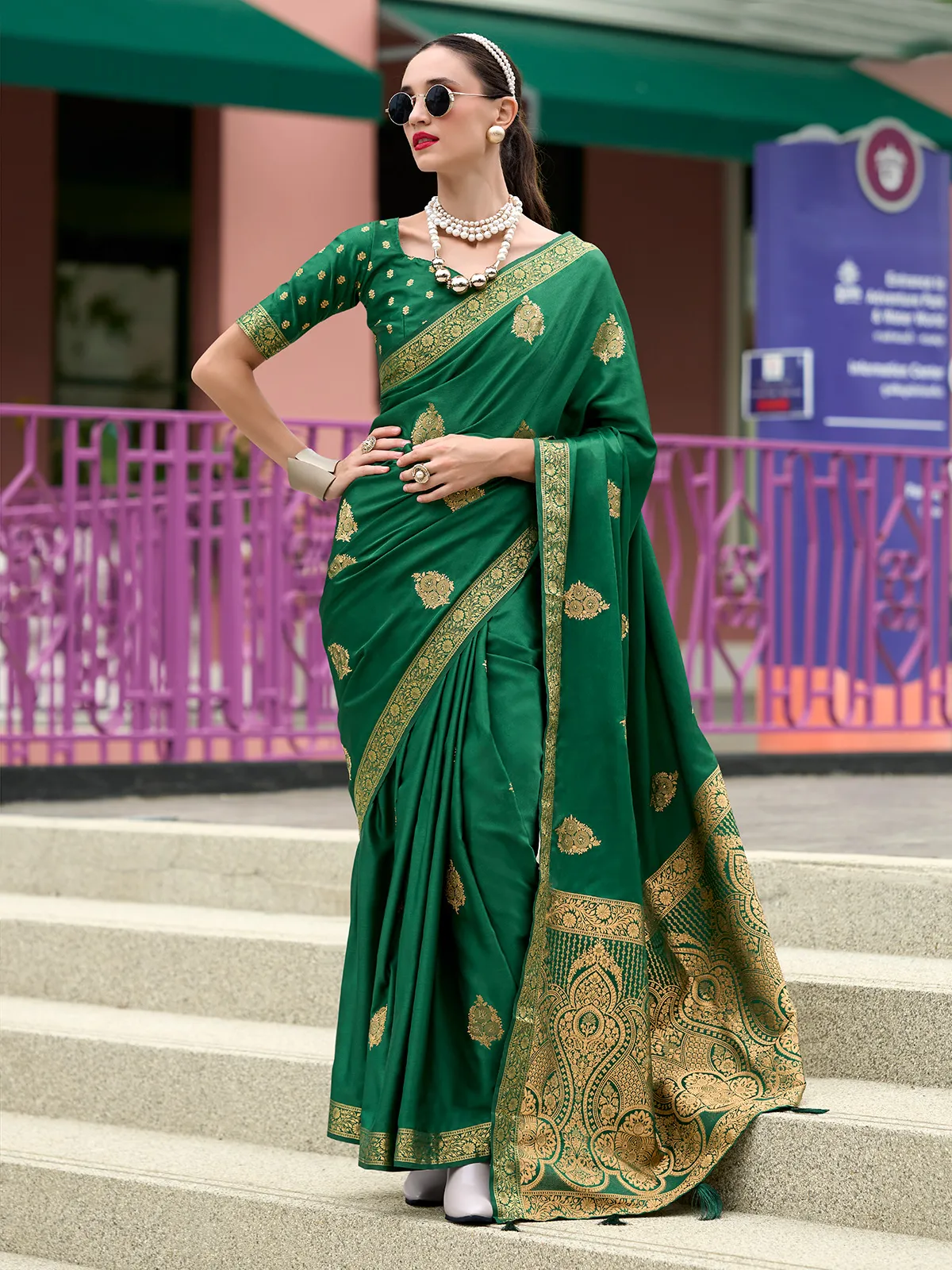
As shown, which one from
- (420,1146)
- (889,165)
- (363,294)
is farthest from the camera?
(889,165)

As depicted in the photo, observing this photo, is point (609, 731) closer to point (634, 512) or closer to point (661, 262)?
point (634, 512)

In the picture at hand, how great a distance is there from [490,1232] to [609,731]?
2.35 ft

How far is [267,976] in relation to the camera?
12.3 ft

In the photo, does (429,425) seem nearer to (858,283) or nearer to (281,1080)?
(281,1080)

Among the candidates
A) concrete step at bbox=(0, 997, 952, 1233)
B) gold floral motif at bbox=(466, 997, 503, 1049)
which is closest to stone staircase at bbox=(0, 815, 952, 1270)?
concrete step at bbox=(0, 997, 952, 1233)

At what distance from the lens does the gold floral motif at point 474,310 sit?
2762 mm

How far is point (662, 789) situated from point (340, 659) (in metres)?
0.53

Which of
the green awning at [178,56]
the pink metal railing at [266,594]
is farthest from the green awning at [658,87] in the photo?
the pink metal railing at [266,594]

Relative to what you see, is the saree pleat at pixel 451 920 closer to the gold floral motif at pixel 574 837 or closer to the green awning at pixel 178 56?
the gold floral motif at pixel 574 837

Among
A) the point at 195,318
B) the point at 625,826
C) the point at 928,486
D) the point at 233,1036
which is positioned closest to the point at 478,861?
the point at 625,826

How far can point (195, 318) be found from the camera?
9.33 m

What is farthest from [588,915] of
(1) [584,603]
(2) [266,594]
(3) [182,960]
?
(2) [266,594]

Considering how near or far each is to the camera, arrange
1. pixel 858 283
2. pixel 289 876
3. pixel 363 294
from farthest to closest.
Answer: pixel 858 283 → pixel 289 876 → pixel 363 294

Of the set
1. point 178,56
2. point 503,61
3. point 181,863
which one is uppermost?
point 178,56
